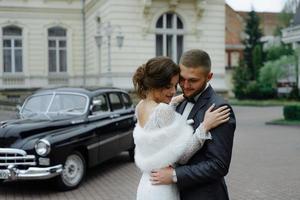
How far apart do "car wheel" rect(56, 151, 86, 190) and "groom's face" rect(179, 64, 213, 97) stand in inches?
220

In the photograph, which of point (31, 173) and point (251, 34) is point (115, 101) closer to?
point (31, 173)

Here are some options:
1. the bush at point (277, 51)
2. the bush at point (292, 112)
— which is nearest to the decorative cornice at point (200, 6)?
the bush at point (292, 112)

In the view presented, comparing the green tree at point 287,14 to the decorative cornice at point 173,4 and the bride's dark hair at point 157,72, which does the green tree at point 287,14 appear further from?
the bride's dark hair at point 157,72

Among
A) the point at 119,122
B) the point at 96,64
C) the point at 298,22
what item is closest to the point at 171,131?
the point at 119,122

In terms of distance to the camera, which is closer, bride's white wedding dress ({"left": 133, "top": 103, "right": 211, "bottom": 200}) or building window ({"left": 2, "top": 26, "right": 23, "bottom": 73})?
bride's white wedding dress ({"left": 133, "top": 103, "right": 211, "bottom": 200})

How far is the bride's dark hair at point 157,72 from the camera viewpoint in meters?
3.05

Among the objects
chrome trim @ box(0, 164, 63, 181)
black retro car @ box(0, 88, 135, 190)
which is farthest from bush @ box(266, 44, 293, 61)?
chrome trim @ box(0, 164, 63, 181)

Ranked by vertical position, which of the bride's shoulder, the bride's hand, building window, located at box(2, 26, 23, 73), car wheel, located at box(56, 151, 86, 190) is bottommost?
car wheel, located at box(56, 151, 86, 190)

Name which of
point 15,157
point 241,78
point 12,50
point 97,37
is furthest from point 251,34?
point 15,157

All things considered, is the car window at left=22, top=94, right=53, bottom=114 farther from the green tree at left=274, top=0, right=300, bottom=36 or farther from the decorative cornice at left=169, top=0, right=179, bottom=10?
the green tree at left=274, top=0, right=300, bottom=36

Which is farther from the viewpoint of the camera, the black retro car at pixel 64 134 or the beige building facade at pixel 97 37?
the beige building facade at pixel 97 37

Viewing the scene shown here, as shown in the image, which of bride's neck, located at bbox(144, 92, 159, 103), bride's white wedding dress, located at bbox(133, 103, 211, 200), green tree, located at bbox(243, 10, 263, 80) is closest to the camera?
bride's white wedding dress, located at bbox(133, 103, 211, 200)

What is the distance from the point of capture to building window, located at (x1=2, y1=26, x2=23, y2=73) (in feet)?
107

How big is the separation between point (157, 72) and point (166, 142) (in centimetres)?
44
